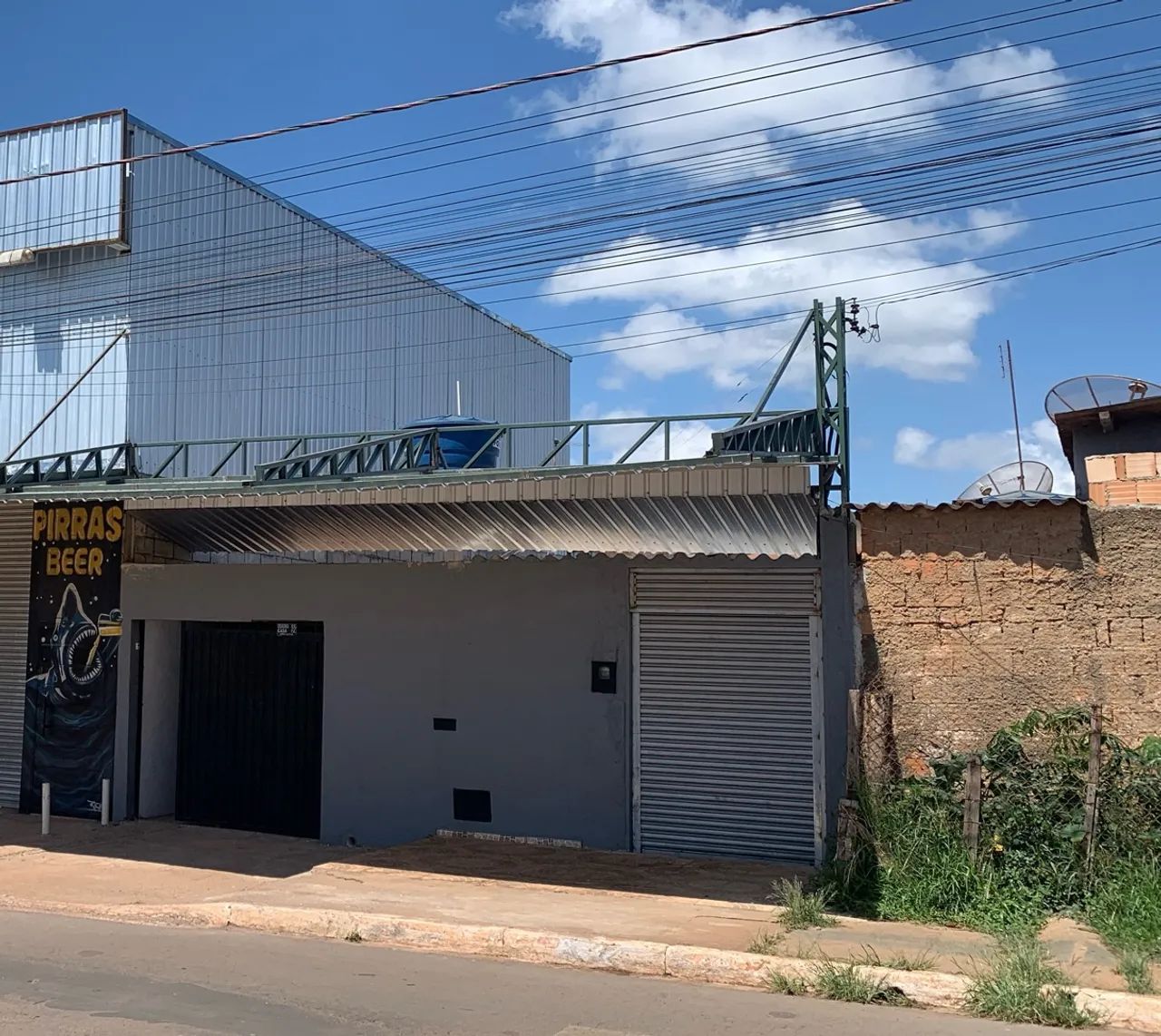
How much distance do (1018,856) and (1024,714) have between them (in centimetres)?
120

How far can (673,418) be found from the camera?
32.6 feet

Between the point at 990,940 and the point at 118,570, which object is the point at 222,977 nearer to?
the point at 990,940

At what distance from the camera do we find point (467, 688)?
11.4 metres

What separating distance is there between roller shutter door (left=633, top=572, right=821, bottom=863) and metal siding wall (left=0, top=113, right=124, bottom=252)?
11456 mm

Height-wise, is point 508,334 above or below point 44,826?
above

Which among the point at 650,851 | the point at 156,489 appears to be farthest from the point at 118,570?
the point at 650,851

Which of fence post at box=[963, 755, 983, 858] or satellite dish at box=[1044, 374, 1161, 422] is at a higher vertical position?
satellite dish at box=[1044, 374, 1161, 422]

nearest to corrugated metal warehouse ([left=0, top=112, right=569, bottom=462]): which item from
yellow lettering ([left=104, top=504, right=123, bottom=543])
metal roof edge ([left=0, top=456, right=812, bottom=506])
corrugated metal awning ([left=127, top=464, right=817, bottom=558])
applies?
yellow lettering ([left=104, top=504, right=123, bottom=543])

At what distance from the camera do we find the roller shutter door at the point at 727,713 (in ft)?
33.1

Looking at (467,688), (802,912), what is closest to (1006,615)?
(802,912)

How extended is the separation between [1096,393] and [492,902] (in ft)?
29.2

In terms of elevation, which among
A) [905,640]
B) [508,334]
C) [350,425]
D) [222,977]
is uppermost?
[508,334]

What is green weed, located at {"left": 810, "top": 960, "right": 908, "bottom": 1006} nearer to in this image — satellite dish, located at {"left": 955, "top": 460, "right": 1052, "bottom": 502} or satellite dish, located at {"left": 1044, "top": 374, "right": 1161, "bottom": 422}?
satellite dish, located at {"left": 955, "top": 460, "right": 1052, "bottom": 502}

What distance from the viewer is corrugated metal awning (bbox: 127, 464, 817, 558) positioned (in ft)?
29.1
